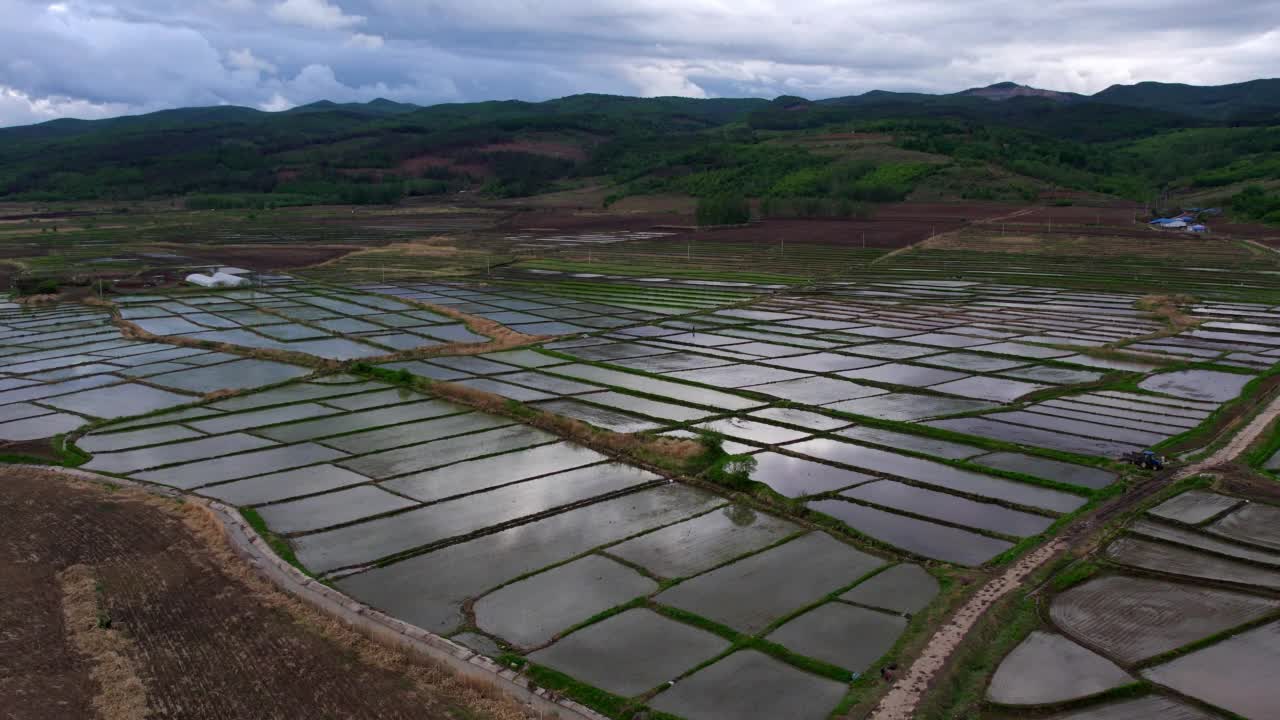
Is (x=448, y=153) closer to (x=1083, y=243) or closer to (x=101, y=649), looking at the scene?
(x=1083, y=243)

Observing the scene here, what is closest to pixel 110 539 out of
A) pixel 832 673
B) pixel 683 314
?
pixel 832 673

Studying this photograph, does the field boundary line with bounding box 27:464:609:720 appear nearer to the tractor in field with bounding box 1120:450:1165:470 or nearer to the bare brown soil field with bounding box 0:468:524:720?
the bare brown soil field with bounding box 0:468:524:720

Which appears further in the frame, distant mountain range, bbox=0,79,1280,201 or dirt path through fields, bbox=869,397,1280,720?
distant mountain range, bbox=0,79,1280,201

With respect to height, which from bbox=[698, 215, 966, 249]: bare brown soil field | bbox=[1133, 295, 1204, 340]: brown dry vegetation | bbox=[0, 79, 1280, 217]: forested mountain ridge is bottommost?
bbox=[1133, 295, 1204, 340]: brown dry vegetation

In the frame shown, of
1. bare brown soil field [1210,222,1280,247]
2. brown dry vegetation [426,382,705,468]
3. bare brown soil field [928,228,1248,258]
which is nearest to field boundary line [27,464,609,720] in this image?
brown dry vegetation [426,382,705,468]

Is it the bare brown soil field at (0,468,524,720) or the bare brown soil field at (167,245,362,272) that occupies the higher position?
the bare brown soil field at (167,245,362,272)

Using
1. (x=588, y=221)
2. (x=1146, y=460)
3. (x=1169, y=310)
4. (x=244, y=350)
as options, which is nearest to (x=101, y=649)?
(x=1146, y=460)

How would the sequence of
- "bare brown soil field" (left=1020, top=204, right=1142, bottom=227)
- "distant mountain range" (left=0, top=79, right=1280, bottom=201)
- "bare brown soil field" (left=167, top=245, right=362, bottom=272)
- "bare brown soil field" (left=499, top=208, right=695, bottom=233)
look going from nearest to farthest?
"bare brown soil field" (left=167, top=245, right=362, bottom=272) < "bare brown soil field" (left=1020, top=204, right=1142, bottom=227) < "bare brown soil field" (left=499, top=208, right=695, bottom=233) < "distant mountain range" (left=0, top=79, right=1280, bottom=201)

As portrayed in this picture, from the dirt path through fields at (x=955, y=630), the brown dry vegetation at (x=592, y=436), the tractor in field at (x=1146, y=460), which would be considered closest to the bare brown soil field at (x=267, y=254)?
the brown dry vegetation at (x=592, y=436)
